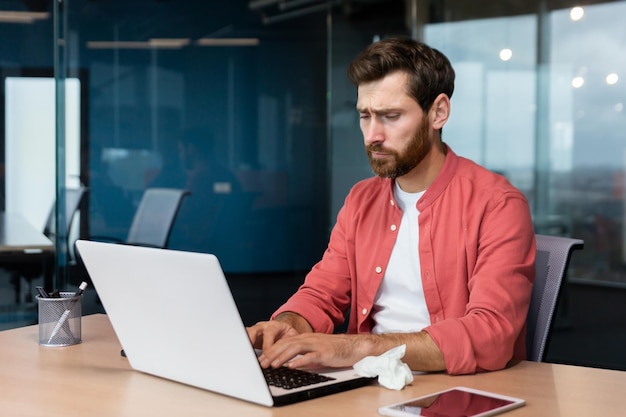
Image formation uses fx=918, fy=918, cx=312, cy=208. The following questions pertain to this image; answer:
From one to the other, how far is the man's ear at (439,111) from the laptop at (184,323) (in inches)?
30.3

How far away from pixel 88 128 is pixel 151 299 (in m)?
3.55

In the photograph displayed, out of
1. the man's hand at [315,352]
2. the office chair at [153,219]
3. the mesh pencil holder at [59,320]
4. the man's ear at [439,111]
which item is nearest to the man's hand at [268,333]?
the man's hand at [315,352]

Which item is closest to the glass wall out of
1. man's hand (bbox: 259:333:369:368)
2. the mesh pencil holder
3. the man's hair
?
the mesh pencil holder

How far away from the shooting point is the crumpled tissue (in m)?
1.66

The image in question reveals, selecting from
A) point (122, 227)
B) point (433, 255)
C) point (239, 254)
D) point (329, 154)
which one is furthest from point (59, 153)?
point (433, 255)

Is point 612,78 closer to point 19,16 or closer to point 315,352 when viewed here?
point 19,16

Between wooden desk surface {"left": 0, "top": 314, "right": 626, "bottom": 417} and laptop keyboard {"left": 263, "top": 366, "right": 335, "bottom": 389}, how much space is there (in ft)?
0.20

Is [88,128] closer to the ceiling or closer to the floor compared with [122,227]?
closer to the ceiling

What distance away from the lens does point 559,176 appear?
17.5 ft

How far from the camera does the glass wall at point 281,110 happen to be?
5.00 metres

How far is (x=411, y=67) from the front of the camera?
221 cm

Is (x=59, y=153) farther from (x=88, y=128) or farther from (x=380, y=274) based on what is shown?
(x=380, y=274)

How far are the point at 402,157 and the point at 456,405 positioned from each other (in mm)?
804

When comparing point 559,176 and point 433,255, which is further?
point 559,176
